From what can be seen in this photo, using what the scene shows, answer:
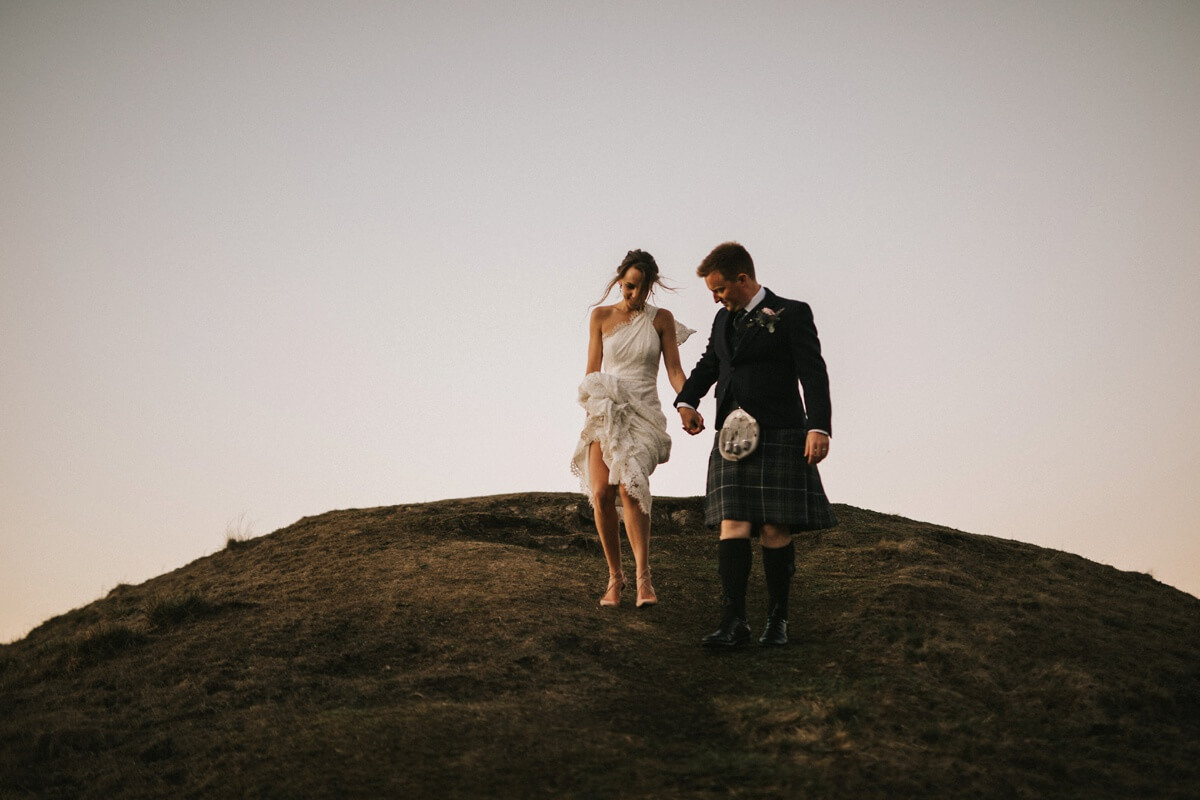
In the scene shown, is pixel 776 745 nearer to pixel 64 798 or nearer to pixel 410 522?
pixel 64 798

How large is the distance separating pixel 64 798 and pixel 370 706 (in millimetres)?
1307

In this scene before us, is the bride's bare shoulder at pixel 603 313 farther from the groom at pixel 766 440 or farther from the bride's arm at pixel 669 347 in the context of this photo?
the groom at pixel 766 440

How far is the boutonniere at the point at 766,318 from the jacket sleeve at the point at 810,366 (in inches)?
3.5

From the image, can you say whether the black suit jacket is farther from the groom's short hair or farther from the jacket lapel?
the groom's short hair

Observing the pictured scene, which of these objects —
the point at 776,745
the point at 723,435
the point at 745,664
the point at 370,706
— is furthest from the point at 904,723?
the point at 370,706

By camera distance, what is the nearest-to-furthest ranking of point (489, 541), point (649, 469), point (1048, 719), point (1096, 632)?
point (1048, 719), point (1096, 632), point (649, 469), point (489, 541)

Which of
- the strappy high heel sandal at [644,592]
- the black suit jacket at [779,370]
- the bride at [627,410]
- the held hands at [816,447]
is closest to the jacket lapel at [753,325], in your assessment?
the black suit jacket at [779,370]

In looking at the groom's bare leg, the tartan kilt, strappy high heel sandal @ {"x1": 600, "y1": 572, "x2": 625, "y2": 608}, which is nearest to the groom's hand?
the tartan kilt

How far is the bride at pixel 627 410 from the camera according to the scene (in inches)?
254

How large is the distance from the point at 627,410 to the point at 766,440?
4.57 feet

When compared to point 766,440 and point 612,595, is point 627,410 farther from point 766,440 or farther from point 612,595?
point 766,440

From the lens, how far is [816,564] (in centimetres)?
800

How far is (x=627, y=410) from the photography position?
665 cm

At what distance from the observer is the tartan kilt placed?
17.7ft
